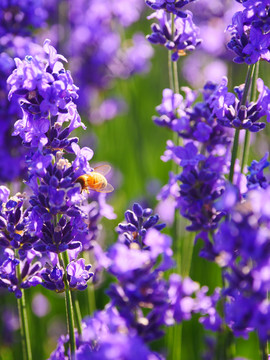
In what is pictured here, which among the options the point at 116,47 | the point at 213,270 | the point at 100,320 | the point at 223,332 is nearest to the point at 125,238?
the point at 100,320

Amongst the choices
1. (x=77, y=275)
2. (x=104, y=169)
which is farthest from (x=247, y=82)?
(x=77, y=275)

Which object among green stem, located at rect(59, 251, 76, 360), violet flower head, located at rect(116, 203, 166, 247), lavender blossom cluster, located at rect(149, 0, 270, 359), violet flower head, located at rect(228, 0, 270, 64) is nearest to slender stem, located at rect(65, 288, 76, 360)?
green stem, located at rect(59, 251, 76, 360)

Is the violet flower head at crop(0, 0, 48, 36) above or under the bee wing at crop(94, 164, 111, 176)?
above

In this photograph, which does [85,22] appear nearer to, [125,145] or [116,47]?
[116,47]

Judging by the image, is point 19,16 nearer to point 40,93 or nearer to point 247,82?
point 40,93

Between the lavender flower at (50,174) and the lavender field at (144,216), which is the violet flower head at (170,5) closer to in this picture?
the lavender field at (144,216)

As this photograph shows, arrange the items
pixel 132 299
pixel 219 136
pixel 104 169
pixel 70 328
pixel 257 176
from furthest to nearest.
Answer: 1. pixel 104 169
2. pixel 219 136
3. pixel 257 176
4. pixel 70 328
5. pixel 132 299

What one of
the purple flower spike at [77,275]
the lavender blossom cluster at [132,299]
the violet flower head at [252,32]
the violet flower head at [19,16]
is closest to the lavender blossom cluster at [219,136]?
the violet flower head at [252,32]

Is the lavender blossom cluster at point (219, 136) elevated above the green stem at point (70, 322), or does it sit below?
above

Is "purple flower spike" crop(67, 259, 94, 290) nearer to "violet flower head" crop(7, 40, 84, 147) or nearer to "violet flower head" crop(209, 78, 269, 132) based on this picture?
"violet flower head" crop(7, 40, 84, 147)
